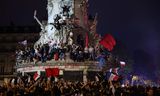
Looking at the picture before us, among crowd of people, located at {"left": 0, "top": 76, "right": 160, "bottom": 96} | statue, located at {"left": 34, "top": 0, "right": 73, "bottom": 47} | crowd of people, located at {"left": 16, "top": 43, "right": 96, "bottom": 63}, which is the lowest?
crowd of people, located at {"left": 0, "top": 76, "right": 160, "bottom": 96}

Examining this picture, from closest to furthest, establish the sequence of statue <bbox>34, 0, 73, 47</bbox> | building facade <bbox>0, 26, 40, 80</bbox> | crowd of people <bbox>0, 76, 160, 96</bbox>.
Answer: crowd of people <bbox>0, 76, 160, 96</bbox>
statue <bbox>34, 0, 73, 47</bbox>
building facade <bbox>0, 26, 40, 80</bbox>

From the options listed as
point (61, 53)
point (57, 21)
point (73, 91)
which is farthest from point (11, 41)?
point (73, 91)

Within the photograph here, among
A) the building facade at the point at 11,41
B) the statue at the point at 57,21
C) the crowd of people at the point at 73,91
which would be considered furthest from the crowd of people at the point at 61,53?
the building facade at the point at 11,41

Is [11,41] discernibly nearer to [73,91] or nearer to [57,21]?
[57,21]

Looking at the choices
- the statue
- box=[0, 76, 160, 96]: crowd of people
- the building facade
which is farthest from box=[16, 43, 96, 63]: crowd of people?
the building facade

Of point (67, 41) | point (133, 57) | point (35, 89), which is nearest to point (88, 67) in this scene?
point (67, 41)

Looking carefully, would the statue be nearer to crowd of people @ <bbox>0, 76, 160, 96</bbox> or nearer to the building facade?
crowd of people @ <bbox>0, 76, 160, 96</bbox>

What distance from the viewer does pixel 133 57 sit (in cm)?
14675

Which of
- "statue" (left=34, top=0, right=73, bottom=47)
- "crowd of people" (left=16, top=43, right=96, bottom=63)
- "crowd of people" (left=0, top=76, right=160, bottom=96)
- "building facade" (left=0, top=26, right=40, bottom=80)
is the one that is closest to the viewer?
"crowd of people" (left=0, top=76, right=160, bottom=96)

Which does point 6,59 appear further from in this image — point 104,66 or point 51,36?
point 104,66

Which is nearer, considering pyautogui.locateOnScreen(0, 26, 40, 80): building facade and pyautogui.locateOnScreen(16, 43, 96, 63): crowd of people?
pyautogui.locateOnScreen(16, 43, 96, 63): crowd of people

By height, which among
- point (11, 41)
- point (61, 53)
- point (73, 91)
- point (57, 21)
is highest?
point (11, 41)

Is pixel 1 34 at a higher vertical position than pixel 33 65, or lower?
higher

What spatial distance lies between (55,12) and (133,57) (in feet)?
245
